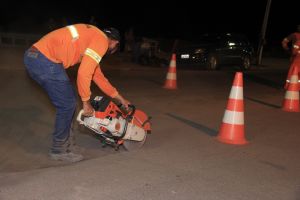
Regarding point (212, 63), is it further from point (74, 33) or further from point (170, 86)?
point (74, 33)

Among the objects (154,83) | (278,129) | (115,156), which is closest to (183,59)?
(154,83)

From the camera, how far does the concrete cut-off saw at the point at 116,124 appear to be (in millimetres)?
Result: 5727

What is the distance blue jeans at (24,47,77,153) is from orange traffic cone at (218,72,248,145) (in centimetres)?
239

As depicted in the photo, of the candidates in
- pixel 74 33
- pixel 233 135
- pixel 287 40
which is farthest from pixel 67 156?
pixel 287 40

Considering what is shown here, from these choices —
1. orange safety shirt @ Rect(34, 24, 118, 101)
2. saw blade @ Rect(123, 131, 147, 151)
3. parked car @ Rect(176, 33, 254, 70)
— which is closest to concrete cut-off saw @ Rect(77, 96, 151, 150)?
saw blade @ Rect(123, 131, 147, 151)

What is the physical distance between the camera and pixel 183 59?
2027 centimetres

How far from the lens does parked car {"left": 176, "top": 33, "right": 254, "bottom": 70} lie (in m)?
20.2

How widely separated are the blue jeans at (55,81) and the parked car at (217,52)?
14870 mm

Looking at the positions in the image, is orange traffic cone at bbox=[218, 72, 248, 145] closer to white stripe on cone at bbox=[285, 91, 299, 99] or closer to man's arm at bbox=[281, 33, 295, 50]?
white stripe on cone at bbox=[285, 91, 299, 99]

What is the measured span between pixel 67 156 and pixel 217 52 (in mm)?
15282

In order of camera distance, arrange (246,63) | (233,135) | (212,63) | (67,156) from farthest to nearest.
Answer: (246,63), (212,63), (233,135), (67,156)

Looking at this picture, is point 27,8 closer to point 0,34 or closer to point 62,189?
point 0,34

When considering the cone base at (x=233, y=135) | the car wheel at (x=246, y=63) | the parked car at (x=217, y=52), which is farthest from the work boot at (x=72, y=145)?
the car wheel at (x=246, y=63)

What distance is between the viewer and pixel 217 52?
20.3 metres
